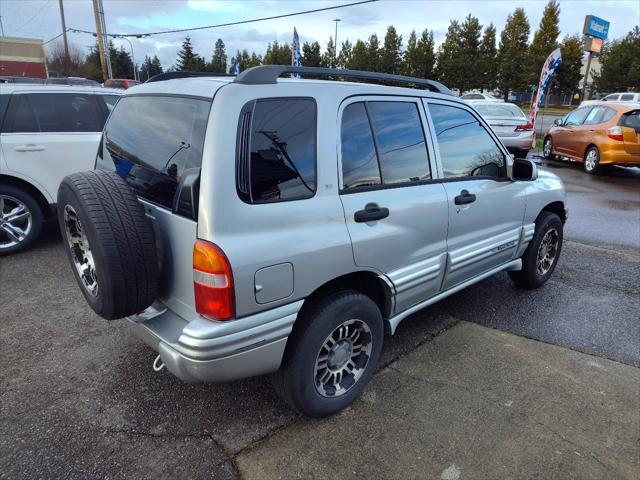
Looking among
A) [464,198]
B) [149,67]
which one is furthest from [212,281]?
[149,67]

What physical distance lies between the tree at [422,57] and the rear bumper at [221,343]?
47.1 metres

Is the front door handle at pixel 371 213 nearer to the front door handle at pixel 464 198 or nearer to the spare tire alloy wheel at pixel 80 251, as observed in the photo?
the front door handle at pixel 464 198

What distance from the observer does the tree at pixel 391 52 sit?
165 feet

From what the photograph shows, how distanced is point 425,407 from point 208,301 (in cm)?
148

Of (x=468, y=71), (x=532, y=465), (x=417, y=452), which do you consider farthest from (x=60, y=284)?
(x=468, y=71)

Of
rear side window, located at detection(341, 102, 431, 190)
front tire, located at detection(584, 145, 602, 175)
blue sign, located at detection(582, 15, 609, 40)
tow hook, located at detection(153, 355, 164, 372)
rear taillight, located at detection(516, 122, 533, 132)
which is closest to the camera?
tow hook, located at detection(153, 355, 164, 372)

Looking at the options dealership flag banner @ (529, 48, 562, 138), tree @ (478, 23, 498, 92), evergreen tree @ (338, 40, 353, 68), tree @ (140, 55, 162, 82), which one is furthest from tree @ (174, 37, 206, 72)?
dealership flag banner @ (529, 48, 562, 138)

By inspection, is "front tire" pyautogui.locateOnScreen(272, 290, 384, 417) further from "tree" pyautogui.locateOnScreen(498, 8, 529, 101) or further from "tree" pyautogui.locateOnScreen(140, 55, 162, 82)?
"tree" pyautogui.locateOnScreen(140, 55, 162, 82)

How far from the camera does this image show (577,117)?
1212 cm

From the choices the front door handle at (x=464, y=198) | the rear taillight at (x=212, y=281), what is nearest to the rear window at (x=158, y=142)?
the rear taillight at (x=212, y=281)

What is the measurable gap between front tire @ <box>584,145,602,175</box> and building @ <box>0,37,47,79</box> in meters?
62.2

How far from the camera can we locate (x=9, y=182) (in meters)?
4.98

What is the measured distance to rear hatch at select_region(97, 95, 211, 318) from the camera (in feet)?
6.97

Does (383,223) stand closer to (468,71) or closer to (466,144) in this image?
(466,144)
